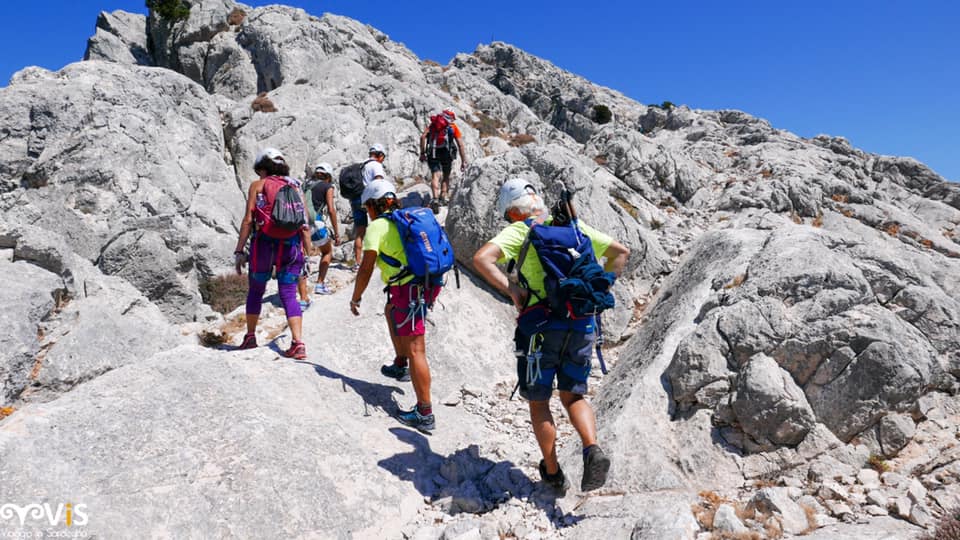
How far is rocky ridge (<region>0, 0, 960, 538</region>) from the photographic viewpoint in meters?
4.60

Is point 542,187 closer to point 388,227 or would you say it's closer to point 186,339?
point 388,227

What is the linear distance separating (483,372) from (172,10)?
1363 inches

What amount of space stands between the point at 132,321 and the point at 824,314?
33.0 ft

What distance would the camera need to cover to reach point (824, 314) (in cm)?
629

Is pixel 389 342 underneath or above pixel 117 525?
above

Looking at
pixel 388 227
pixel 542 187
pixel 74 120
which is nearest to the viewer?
pixel 388 227

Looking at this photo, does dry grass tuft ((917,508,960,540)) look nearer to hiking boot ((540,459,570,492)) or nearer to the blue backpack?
hiking boot ((540,459,570,492))

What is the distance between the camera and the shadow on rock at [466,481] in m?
5.15

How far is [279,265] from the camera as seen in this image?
7.32m

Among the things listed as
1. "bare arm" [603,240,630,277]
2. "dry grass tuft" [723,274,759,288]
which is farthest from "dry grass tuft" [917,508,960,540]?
"dry grass tuft" [723,274,759,288]

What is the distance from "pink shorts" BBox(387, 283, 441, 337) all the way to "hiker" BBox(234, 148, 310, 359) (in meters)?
2.07

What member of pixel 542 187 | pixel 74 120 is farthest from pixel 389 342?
pixel 74 120

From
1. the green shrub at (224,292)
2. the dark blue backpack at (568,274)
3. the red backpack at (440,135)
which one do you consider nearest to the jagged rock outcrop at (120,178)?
the green shrub at (224,292)

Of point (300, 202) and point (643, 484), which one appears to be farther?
point (300, 202)
